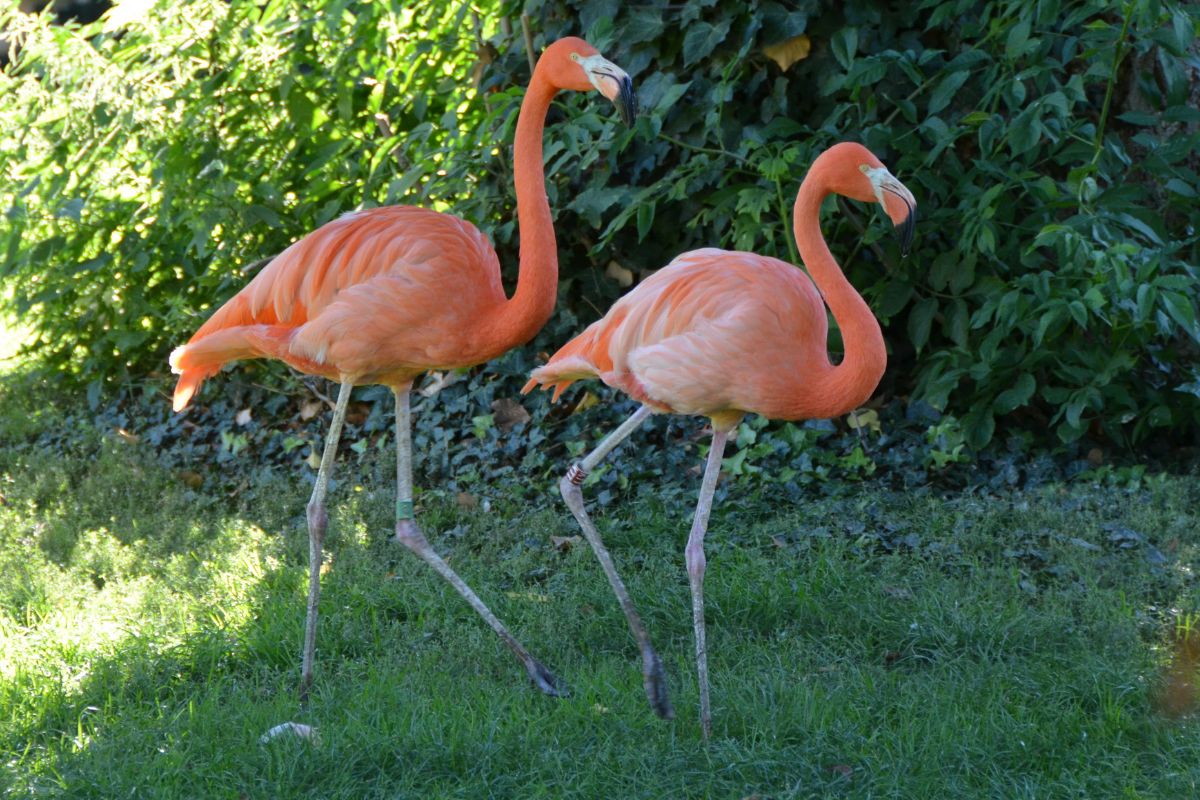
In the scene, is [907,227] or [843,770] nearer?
A: [843,770]

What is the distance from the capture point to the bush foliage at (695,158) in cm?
478

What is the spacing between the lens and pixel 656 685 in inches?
134

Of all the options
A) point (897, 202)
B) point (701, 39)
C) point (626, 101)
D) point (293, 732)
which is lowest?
point (293, 732)

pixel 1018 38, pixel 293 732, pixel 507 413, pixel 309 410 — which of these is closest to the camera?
pixel 293 732

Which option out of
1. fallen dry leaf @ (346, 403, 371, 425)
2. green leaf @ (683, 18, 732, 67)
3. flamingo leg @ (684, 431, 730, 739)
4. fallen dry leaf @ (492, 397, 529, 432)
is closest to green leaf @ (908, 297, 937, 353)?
green leaf @ (683, 18, 732, 67)

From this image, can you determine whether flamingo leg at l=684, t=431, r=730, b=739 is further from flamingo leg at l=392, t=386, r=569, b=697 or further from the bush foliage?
the bush foliage

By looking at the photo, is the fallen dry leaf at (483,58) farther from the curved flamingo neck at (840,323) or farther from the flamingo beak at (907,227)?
the flamingo beak at (907,227)

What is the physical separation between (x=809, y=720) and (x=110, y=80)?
4435 mm

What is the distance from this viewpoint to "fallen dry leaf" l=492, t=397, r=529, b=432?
5793mm

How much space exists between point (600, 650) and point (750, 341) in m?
1.10

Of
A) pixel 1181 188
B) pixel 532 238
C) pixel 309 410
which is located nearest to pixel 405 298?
pixel 532 238

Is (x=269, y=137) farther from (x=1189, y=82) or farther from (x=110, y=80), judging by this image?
(x=1189, y=82)

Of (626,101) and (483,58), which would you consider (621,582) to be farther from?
(483,58)

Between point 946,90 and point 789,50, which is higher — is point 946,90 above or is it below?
below
